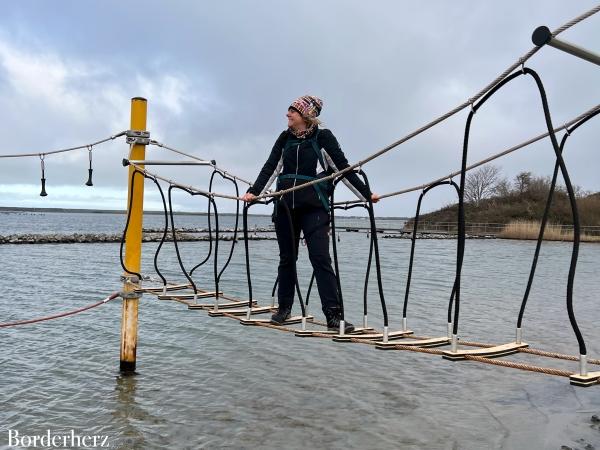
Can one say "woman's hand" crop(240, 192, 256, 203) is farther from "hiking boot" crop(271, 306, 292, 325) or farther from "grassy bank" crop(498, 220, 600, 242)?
"grassy bank" crop(498, 220, 600, 242)

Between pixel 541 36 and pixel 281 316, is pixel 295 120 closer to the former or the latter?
pixel 281 316

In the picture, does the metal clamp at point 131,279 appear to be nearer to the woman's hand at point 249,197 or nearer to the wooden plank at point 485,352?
the woman's hand at point 249,197

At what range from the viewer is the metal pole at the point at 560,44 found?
10.1 ft

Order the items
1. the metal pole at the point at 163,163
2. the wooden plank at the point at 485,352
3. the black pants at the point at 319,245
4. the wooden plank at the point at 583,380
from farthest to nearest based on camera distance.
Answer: the metal pole at the point at 163,163
the black pants at the point at 319,245
the wooden plank at the point at 485,352
the wooden plank at the point at 583,380

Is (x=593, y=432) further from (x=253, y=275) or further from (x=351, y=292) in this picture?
(x=253, y=275)

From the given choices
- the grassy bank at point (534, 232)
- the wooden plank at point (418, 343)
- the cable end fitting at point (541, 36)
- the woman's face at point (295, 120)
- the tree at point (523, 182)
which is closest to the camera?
the cable end fitting at point (541, 36)

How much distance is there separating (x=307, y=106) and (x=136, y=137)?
2.65m

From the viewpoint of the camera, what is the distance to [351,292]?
18.8 meters

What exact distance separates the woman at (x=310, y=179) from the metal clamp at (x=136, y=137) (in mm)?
2060

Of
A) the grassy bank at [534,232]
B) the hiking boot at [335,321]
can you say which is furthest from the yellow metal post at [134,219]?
the grassy bank at [534,232]

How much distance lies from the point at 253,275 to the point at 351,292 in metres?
6.82

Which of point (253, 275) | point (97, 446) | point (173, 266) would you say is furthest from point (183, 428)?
point (173, 266)

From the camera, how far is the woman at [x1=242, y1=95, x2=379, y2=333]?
544 cm

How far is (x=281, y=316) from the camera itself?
5.82 meters
